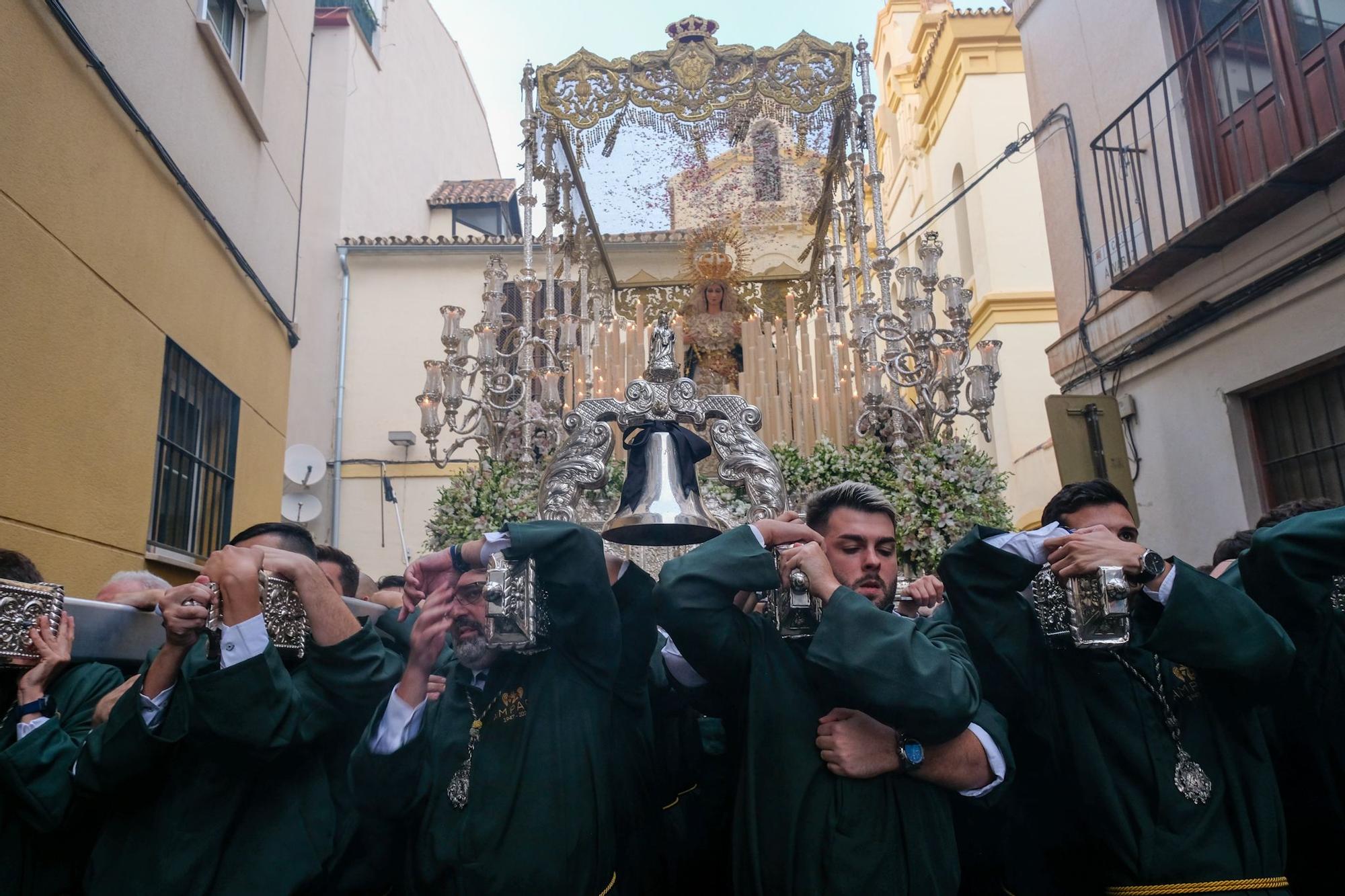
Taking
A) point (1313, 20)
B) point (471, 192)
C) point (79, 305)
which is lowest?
point (79, 305)

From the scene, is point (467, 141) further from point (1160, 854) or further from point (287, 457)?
point (1160, 854)

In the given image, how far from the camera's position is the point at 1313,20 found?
5.80 m

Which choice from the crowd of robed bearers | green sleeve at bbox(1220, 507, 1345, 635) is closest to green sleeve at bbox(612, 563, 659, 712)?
the crowd of robed bearers

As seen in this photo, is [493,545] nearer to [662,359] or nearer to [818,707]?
[818,707]

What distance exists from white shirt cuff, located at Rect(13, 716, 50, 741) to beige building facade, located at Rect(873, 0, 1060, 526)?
32.3ft

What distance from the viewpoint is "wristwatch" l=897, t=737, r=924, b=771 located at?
207 cm

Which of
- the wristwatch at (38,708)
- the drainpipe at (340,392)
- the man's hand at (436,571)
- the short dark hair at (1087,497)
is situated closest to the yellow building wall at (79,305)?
the wristwatch at (38,708)

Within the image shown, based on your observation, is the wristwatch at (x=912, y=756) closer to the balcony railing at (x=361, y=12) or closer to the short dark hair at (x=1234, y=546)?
the short dark hair at (x=1234, y=546)

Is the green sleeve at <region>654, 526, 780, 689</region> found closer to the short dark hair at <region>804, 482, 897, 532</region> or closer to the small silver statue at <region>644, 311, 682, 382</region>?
the short dark hair at <region>804, 482, 897, 532</region>

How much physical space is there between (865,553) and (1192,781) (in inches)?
35.3

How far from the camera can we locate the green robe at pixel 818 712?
78.1 inches

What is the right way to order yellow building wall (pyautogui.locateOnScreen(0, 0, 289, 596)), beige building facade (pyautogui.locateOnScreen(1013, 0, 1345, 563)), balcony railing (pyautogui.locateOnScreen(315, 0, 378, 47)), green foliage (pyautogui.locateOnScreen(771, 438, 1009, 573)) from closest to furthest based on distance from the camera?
yellow building wall (pyautogui.locateOnScreen(0, 0, 289, 596)) → green foliage (pyautogui.locateOnScreen(771, 438, 1009, 573)) → beige building facade (pyautogui.locateOnScreen(1013, 0, 1345, 563)) → balcony railing (pyautogui.locateOnScreen(315, 0, 378, 47))

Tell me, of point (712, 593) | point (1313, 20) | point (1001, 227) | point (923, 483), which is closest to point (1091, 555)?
point (712, 593)

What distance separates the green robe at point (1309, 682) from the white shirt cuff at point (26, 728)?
300cm
